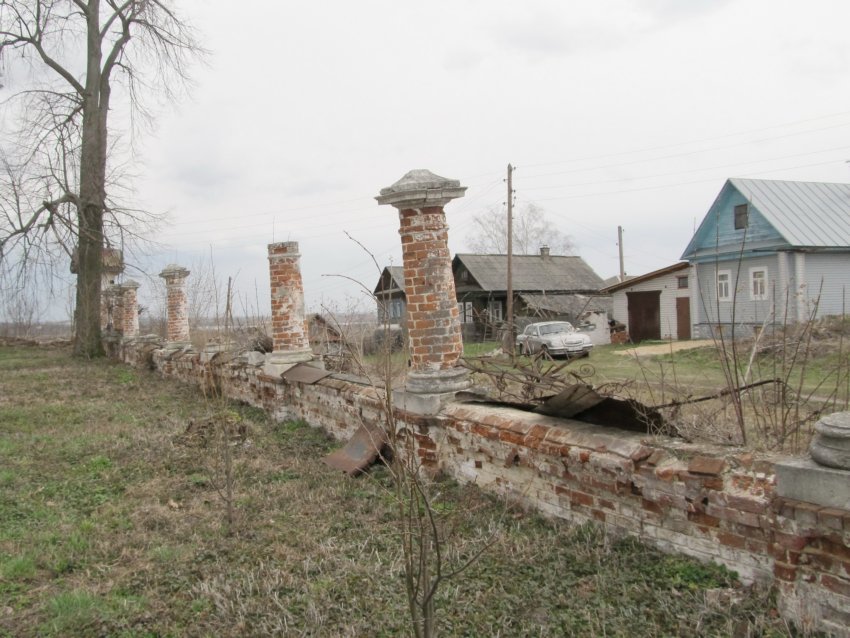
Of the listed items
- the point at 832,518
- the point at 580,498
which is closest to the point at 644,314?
the point at 580,498

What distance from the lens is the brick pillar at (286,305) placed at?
8.67m

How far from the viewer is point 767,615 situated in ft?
8.84

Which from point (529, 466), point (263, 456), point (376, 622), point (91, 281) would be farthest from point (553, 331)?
point (376, 622)

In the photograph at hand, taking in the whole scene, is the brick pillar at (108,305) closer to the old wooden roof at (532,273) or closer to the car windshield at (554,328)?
the car windshield at (554,328)

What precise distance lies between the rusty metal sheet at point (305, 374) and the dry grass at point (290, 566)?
1.71 m

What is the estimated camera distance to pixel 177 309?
14719mm

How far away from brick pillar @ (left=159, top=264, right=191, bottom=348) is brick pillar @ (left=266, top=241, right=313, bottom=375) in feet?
21.7

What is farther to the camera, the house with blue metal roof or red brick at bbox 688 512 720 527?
the house with blue metal roof

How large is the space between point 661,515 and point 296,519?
2.40 meters

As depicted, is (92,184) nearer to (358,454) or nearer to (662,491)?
(358,454)

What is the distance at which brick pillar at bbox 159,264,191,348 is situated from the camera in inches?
571

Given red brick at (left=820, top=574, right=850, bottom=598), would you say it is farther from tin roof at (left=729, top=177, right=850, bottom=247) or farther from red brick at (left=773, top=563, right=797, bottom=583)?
tin roof at (left=729, top=177, right=850, bottom=247)

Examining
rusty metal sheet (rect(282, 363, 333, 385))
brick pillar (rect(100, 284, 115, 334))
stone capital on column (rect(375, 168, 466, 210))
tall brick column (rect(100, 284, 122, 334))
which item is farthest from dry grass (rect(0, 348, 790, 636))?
brick pillar (rect(100, 284, 115, 334))

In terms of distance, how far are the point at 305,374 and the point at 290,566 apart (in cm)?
458
